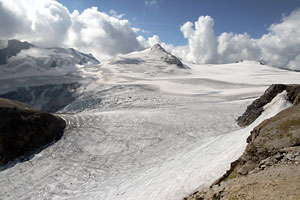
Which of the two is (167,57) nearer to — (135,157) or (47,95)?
(47,95)

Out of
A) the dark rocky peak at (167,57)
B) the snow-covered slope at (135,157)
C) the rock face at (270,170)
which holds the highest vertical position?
the dark rocky peak at (167,57)

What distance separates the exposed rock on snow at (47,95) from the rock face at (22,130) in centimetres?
4064

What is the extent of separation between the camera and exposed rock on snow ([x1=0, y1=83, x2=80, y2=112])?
216 feet

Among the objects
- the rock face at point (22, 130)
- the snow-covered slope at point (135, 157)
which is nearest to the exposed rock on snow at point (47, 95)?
the rock face at point (22, 130)

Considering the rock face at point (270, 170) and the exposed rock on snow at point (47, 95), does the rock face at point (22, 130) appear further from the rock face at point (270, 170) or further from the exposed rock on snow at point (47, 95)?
the exposed rock on snow at point (47, 95)

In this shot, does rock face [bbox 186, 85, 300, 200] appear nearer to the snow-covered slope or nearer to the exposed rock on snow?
the snow-covered slope

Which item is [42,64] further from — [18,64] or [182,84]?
[182,84]

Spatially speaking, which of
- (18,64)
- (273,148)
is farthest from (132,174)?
(18,64)

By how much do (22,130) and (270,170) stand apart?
20298mm

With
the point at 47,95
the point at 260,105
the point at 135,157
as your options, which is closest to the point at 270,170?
the point at 135,157

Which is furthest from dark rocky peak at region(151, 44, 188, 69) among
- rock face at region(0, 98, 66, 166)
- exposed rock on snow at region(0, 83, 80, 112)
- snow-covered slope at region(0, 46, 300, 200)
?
rock face at region(0, 98, 66, 166)

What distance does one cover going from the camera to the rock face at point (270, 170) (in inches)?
229

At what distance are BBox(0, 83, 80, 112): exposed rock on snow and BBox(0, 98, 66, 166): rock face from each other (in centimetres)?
4064

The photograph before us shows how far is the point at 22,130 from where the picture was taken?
799 inches
